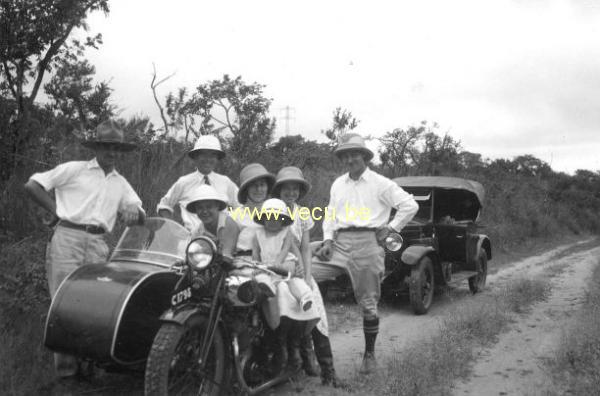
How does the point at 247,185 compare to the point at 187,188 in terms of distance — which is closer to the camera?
the point at 247,185

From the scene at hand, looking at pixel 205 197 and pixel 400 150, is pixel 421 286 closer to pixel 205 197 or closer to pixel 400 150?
pixel 205 197

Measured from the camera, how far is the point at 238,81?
48.8 ft

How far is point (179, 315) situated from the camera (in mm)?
3516

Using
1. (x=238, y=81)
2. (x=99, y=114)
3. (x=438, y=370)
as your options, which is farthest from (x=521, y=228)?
(x=438, y=370)

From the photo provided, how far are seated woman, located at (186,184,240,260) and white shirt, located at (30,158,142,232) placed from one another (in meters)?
0.46

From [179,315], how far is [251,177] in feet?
6.55

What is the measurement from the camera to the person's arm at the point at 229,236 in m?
4.51

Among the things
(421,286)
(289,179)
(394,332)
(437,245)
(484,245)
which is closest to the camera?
(289,179)

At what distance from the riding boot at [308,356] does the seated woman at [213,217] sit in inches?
36.2

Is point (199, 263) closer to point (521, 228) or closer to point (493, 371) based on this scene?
point (493, 371)

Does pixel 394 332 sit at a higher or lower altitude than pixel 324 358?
lower

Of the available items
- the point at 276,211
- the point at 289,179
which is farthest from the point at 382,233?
the point at 276,211

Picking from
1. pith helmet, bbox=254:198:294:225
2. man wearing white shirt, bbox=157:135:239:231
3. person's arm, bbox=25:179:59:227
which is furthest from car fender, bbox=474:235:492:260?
person's arm, bbox=25:179:59:227

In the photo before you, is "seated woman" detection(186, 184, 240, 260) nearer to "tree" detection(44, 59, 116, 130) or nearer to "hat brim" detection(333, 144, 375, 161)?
"hat brim" detection(333, 144, 375, 161)
